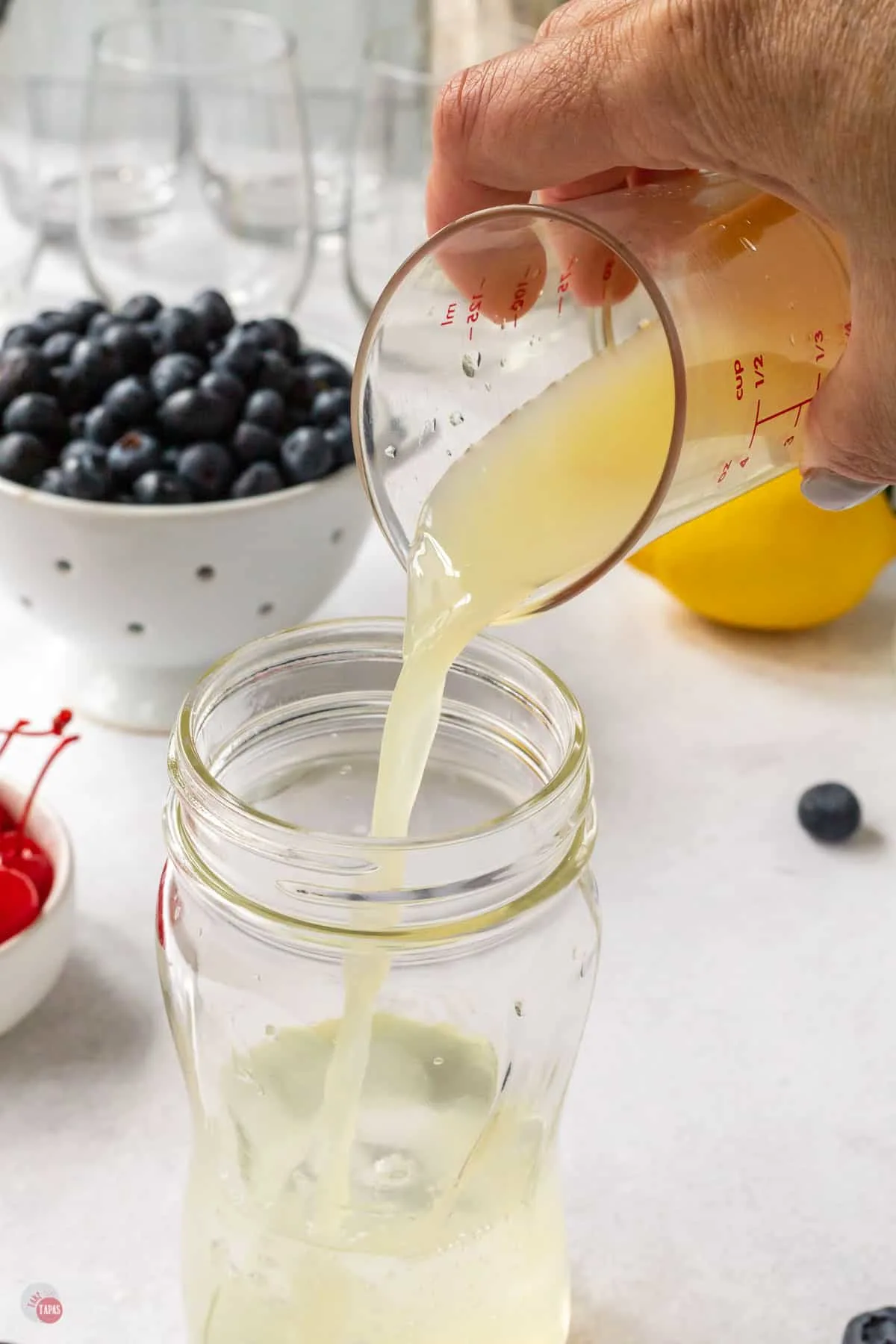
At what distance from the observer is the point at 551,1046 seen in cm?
56

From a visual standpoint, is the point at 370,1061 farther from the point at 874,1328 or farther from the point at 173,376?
the point at 173,376

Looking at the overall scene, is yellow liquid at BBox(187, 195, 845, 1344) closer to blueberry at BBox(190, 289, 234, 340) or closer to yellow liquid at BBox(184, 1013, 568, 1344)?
yellow liquid at BBox(184, 1013, 568, 1344)

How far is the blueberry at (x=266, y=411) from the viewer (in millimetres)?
918

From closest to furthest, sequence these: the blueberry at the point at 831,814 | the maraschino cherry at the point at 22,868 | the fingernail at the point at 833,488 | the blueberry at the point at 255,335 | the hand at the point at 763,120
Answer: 1. the hand at the point at 763,120
2. the fingernail at the point at 833,488
3. the maraschino cherry at the point at 22,868
4. the blueberry at the point at 831,814
5. the blueberry at the point at 255,335

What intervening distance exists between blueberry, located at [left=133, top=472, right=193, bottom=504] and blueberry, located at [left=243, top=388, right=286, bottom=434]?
7cm

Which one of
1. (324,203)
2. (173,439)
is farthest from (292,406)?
(324,203)

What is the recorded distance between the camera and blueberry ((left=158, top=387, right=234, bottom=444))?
0.90m

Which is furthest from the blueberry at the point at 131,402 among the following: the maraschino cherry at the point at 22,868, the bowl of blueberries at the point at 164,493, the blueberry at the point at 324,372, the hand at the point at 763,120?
the hand at the point at 763,120

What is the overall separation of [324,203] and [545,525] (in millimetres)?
1149

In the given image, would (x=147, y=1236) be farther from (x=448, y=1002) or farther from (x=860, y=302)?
(x=860, y=302)

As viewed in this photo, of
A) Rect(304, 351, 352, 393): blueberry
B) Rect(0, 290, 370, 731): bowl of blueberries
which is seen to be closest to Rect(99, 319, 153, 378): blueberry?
Rect(0, 290, 370, 731): bowl of blueberries

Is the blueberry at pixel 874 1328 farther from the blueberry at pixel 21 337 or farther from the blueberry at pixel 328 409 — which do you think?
the blueberry at pixel 21 337

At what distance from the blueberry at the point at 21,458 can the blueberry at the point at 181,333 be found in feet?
0.41

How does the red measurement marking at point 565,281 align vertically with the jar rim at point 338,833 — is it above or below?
above
